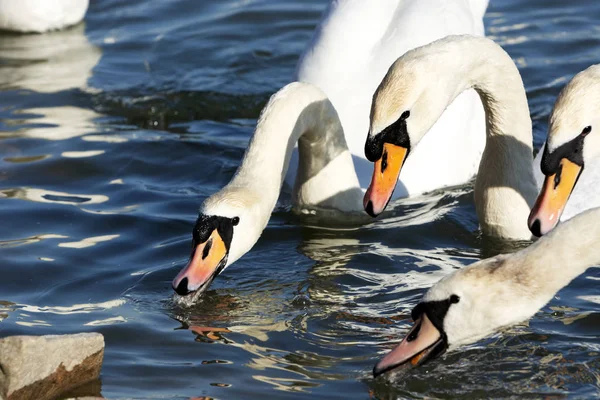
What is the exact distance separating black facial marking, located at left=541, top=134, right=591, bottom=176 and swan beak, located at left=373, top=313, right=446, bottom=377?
57.4 inches

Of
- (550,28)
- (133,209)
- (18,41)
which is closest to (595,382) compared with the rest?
(133,209)

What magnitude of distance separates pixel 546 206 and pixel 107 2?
8.80 m

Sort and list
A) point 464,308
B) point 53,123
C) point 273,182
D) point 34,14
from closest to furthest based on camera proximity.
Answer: point 464,308, point 273,182, point 53,123, point 34,14

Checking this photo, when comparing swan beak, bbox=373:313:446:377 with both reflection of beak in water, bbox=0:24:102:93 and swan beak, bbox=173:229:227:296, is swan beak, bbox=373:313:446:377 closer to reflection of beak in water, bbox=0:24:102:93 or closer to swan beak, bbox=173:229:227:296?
swan beak, bbox=173:229:227:296

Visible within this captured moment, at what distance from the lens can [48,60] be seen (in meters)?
12.5

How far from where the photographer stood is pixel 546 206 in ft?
21.5

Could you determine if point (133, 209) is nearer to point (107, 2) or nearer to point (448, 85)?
point (448, 85)

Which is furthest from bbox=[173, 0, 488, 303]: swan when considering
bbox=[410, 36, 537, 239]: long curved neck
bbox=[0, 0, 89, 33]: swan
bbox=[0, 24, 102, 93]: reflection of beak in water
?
bbox=[0, 0, 89, 33]: swan

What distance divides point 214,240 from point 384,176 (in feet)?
3.28

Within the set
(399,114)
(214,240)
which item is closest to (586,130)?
(399,114)

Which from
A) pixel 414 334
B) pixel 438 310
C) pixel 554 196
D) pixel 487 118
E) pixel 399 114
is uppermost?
pixel 399 114

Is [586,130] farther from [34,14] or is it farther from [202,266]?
[34,14]

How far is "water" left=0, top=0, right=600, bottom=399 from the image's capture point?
6105mm

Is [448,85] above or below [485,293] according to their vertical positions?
above
